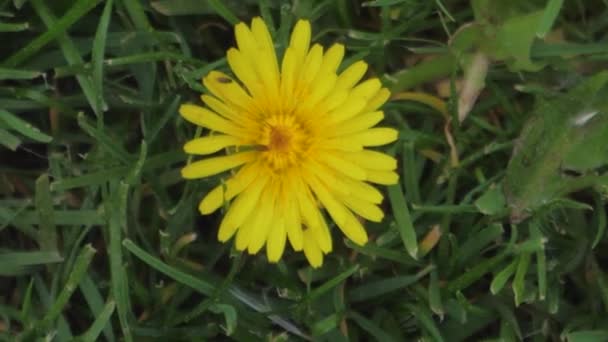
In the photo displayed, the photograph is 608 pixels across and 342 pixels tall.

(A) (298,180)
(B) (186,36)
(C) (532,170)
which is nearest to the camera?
(A) (298,180)

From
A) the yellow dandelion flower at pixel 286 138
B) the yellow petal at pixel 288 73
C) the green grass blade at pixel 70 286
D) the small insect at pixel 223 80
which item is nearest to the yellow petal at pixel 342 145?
the yellow dandelion flower at pixel 286 138

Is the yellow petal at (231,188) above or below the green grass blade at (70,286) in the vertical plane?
above

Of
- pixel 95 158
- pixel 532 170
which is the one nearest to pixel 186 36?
pixel 95 158

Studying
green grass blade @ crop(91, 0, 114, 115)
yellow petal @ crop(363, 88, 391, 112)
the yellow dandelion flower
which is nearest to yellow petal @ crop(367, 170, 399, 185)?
the yellow dandelion flower

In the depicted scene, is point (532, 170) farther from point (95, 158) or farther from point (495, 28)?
point (95, 158)

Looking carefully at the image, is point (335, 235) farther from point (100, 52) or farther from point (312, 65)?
point (100, 52)

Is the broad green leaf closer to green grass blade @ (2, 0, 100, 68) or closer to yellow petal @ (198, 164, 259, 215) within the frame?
yellow petal @ (198, 164, 259, 215)

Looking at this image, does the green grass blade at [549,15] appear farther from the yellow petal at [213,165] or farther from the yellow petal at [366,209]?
the yellow petal at [213,165]

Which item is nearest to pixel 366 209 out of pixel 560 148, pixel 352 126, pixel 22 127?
pixel 352 126
